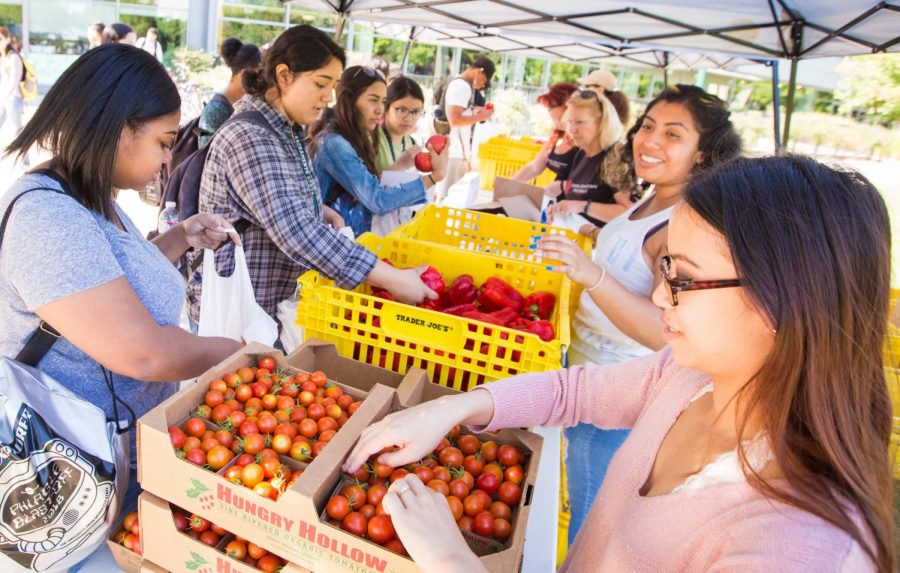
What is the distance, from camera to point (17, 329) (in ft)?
4.90

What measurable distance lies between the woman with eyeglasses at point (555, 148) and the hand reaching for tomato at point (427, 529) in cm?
445

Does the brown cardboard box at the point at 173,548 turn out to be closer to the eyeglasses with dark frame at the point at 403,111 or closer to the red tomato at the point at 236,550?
the red tomato at the point at 236,550

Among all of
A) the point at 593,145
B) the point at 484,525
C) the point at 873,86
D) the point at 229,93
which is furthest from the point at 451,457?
the point at 873,86

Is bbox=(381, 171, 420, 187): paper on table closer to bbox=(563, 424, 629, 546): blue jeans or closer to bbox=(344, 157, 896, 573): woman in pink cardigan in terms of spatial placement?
bbox=(563, 424, 629, 546): blue jeans

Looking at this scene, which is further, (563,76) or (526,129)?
(563,76)

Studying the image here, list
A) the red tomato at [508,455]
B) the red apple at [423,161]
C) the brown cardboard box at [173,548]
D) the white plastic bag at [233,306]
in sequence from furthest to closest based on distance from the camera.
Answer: the red apple at [423,161] → the white plastic bag at [233,306] → the red tomato at [508,455] → the brown cardboard box at [173,548]

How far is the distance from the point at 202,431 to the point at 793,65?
16.4 ft

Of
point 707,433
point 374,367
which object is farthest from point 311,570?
point 707,433

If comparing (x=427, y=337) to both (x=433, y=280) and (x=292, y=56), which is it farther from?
(x=292, y=56)

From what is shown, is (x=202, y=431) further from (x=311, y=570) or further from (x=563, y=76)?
(x=563, y=76)

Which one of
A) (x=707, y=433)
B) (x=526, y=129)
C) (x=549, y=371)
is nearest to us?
(x=707, y=433)

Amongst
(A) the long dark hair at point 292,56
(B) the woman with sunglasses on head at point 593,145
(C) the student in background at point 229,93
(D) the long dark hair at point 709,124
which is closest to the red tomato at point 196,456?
(A) the long dark hair at point 292,56

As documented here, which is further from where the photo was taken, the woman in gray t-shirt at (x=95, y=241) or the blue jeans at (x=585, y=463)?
the blue jeans at (x=585, y=463)

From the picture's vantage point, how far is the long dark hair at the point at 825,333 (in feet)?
3.18
